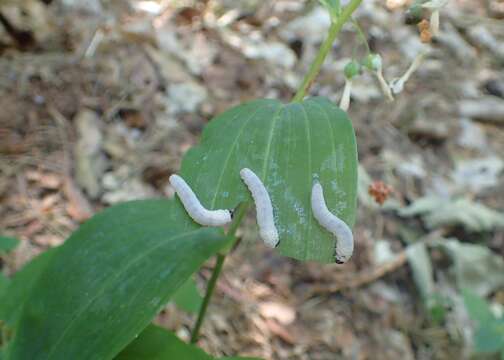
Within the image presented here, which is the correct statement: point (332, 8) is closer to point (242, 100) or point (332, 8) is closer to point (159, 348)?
point (159, 348)

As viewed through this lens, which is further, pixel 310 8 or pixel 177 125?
pixel 310 8

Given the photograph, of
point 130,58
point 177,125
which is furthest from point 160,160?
point 130,58

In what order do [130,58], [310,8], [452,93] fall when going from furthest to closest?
1. [310,8]
2. [452,93]
3. [130,58]

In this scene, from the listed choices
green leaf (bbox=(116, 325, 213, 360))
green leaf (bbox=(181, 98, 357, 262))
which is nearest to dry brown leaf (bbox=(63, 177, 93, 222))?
green leaf (bbox=(116, 325, 213, 360))

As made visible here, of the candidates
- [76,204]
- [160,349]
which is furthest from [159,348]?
[76,204]

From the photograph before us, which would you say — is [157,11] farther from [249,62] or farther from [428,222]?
[428,222]

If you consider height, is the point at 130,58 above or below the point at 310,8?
above
